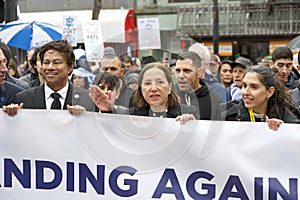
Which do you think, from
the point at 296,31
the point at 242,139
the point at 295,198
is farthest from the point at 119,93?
the point at 296,31

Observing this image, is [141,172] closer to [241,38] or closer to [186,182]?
[186,182]

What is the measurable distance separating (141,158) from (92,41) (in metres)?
5.14

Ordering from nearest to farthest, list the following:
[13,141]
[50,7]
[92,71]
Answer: [13,141], [92,71], [50,7]

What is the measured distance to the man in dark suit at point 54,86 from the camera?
4.95 metres

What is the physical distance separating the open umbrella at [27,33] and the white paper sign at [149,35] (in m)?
1.19

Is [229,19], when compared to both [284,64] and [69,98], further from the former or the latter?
[69,98]

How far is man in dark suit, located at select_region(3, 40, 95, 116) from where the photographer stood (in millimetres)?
4945

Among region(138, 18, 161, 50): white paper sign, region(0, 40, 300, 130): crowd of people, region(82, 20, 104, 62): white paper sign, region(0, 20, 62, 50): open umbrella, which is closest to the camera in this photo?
region(0, 40, 300, 130): crowd of people

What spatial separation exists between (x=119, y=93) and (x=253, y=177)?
4.20ft

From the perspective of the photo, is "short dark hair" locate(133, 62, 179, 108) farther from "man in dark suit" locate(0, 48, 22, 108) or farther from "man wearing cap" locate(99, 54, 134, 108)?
"man in dark suit" locate(0, 48, 22, 108)

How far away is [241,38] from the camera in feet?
77.3

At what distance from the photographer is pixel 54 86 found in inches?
197

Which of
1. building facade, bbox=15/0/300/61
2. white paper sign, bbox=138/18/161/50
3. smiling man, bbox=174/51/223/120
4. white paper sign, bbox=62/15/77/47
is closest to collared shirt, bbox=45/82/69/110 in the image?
smiling man, bbox=174/51/223/120

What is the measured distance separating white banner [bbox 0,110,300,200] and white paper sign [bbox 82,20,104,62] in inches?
177
